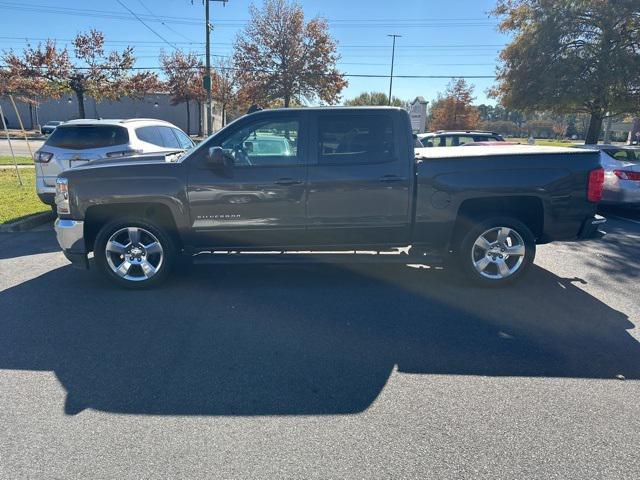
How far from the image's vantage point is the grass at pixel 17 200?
8.26m

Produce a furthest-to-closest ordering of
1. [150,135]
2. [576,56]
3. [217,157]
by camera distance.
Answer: [576,56] → [150,135] → [217,157]

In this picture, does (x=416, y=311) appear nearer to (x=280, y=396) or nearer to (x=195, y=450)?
(x=280, y=396)

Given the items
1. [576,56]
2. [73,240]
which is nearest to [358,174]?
[73,240]

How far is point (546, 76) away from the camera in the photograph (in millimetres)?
17438

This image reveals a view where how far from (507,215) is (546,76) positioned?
15.2 m

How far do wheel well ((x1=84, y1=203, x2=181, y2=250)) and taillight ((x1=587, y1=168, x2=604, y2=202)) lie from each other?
4614mm

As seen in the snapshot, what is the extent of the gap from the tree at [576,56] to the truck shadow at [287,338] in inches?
583

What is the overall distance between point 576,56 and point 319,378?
61.2 feet

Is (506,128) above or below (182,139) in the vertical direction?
above

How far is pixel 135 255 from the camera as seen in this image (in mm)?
5027

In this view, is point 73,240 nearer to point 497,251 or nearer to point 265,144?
point 265,144

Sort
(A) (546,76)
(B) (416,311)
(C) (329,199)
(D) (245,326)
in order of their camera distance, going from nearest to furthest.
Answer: (D) (245,326)
(B) (416,311)
(C) (329,199)
(A) (546,76)

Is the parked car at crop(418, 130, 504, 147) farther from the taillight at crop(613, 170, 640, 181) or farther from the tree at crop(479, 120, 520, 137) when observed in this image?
the tree at crop(479, 120, 520, 137)

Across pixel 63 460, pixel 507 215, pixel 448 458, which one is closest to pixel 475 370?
pixel 448 458
